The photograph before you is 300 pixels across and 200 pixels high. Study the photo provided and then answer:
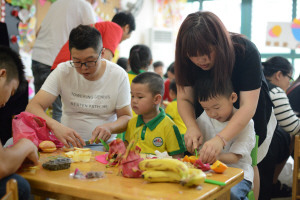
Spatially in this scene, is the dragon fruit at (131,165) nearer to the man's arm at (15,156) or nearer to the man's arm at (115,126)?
the man's arm at (15,156)

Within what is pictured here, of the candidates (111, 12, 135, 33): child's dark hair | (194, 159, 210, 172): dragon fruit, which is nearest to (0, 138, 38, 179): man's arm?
(194, 159, 210, 172): dragon fruit

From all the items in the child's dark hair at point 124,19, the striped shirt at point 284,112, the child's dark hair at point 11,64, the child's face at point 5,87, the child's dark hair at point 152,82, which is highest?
the child's dark hair at point 124,19

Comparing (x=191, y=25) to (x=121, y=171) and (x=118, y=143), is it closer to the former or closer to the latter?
(x=118, y=143)

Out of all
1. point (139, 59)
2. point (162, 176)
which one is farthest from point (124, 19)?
point (162, 176)

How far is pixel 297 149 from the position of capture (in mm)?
2188

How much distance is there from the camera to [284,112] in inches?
98.8

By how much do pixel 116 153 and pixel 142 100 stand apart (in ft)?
1.93

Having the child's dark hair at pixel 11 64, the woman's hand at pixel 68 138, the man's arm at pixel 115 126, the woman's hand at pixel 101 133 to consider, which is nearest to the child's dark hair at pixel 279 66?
the man's arm at pixel 115 126

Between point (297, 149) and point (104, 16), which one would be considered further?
point (104, 16)

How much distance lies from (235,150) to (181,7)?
21.0 feet

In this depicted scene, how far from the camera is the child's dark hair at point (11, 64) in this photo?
130 cm

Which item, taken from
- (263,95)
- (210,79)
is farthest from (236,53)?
(263,95)

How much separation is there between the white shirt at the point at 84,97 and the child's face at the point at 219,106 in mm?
559

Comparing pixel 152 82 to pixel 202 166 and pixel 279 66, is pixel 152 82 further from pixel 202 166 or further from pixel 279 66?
pixel 279 66
